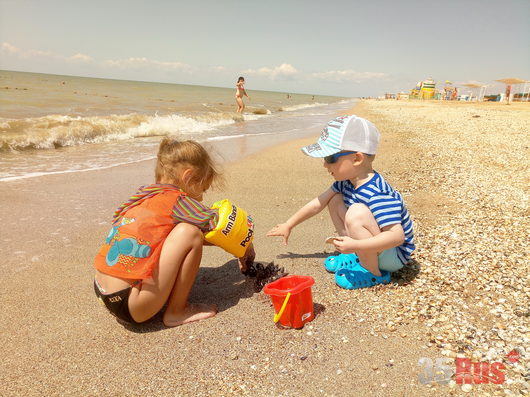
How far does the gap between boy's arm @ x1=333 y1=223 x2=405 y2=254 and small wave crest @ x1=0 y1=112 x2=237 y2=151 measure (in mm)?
8613

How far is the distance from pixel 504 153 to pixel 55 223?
336 inches

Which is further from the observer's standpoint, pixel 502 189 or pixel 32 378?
pixel 502 189

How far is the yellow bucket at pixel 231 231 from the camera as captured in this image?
2.60 m

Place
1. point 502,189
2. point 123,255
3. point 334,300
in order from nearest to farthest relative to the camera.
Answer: point 123,255, point 334,300, point 502,189

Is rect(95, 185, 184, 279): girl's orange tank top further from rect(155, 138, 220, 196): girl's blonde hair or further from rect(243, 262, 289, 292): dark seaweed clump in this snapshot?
rect(243, 262, 289, 292): dark seaweed clump

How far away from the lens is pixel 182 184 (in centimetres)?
263

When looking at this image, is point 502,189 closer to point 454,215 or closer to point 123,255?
point 454,215

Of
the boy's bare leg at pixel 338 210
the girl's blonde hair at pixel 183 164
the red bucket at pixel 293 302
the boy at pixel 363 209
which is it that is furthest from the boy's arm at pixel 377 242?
the girl's blonde hair at pixel 183 164

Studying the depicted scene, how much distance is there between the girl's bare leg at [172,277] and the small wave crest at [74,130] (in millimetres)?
7879

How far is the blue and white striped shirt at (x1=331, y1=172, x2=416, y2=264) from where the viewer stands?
2648mm

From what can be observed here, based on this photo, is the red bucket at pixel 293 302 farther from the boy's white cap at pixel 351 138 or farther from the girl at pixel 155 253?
the boy's white cap at pixel 351 138

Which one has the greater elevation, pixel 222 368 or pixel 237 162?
pixel 237 162

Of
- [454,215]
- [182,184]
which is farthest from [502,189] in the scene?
[182,184]

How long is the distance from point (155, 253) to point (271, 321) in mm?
915
